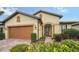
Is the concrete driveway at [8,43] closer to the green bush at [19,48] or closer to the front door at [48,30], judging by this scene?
the green bush at [19,48]

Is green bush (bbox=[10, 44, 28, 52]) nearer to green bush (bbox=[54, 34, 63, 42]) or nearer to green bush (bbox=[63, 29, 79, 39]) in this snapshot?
green bush (bbox=[54, 34, 63, 42])

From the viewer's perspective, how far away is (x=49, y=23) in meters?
3.84

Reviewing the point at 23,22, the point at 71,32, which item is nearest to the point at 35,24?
the point at 23,22

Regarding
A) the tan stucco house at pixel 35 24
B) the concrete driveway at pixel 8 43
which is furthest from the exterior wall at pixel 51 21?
the concrete driveway at pixel 8 43

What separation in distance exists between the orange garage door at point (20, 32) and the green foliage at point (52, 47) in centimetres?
15

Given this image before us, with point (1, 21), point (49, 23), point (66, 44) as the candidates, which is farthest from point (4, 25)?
point (66, 44)

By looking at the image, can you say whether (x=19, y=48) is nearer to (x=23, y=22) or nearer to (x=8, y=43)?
(x=8, y=43)

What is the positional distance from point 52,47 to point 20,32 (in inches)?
19.8

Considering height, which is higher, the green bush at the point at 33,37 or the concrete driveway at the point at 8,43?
the green bush at the point at 33,37

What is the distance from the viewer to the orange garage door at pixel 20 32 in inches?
152

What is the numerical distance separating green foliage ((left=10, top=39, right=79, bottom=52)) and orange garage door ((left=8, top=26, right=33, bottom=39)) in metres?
0.15
